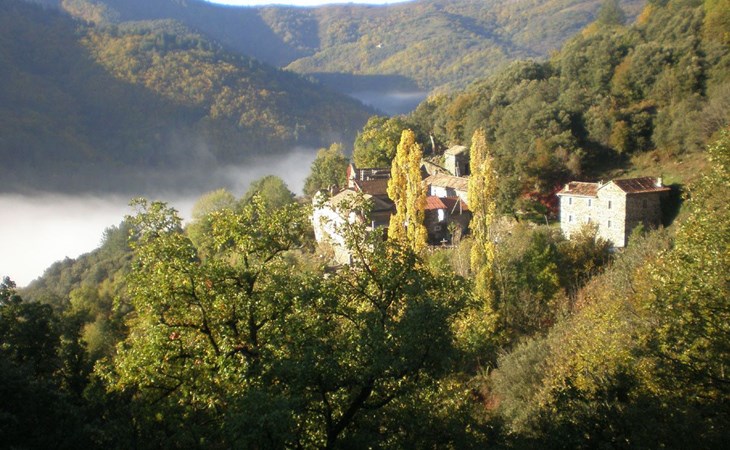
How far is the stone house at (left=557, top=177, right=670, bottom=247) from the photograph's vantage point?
2908cm

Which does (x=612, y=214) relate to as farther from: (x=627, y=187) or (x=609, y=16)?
(x=609, y=16)

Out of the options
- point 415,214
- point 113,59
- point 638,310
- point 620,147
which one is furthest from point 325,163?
point 113,59

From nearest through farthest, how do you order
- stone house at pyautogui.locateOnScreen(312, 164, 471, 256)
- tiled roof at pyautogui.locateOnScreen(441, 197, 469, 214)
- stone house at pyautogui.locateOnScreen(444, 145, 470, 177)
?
stone house at pyautogui.locateOnScreen(312, 164, 471, 256)
tiled roof at pyautogui.locateOnScreen(441, 197, 469, 214)
stone house at pyautogui.locateOnScreen(444, 145, 470, 177)

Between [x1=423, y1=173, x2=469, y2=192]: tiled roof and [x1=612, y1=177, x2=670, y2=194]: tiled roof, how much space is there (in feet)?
37.9

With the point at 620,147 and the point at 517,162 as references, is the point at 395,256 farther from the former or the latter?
the point at 620,147

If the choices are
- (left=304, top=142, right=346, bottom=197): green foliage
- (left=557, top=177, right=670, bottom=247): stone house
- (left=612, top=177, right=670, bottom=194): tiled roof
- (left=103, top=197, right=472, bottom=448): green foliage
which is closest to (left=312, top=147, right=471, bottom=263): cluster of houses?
A: (left=304, top=142, right=346, bottom=197): green foliage

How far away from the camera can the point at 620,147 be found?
126ft

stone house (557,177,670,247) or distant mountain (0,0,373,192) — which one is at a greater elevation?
distant mountain (0,0,373,192)

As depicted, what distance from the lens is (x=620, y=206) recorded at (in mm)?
29109

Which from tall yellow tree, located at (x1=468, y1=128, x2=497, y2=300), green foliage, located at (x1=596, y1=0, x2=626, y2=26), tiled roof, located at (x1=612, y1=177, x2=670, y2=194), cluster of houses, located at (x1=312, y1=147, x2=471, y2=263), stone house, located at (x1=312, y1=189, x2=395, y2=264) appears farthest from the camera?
green foliage, located at (x1=596, y1=0, x2=626, y2=26)

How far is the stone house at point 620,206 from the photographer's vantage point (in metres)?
29.1

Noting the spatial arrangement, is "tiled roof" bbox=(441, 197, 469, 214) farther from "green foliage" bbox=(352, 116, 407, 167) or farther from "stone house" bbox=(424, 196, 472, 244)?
"green foliage" bbox=(352, 116, 407, 167)

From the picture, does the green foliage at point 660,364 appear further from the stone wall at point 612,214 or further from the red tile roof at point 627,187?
the red tile roof at point 627,187

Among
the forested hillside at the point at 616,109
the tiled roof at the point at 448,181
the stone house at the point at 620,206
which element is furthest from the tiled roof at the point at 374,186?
the stone house at the point at 620,206
